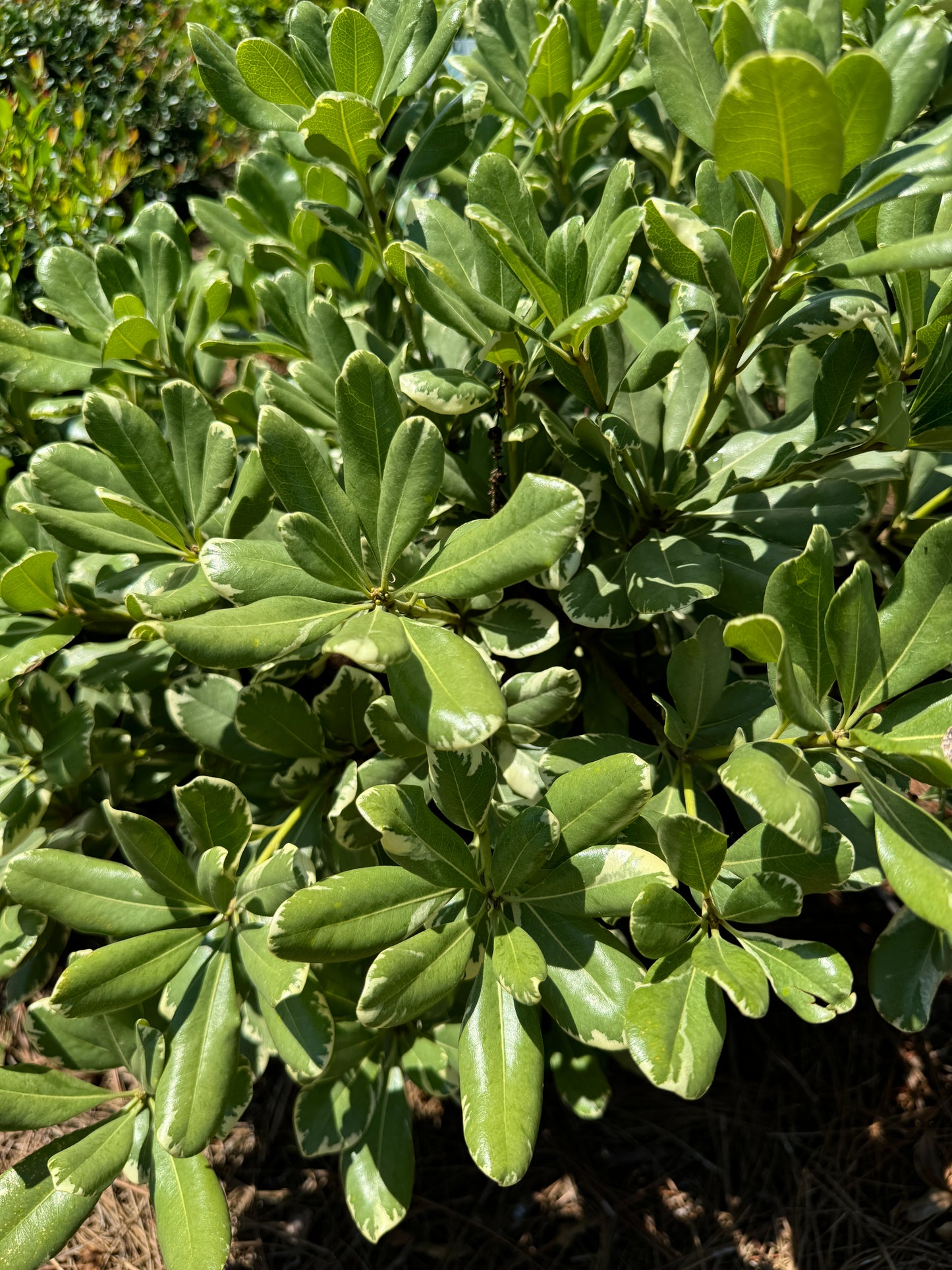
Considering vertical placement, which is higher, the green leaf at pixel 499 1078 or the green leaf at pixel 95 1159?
the green leaf at pixel 499 1078

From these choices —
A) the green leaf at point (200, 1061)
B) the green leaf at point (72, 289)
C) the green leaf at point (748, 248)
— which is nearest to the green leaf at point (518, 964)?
the green leaf at point (200, 1061)

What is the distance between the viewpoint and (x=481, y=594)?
2.71 ft

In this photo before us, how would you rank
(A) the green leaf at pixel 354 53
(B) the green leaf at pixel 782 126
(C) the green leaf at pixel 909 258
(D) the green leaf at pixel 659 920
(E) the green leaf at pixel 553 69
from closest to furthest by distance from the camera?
(B) the green leaf at pixel 782 126 → (C) the green leaf at pixel 909 258 → (D) the green leaf at pixel 659 920 → (A) the green leaf at pixel 354 53 → (E) the green leaf at pixel 553 69

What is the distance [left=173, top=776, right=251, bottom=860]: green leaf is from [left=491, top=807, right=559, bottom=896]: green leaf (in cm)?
34

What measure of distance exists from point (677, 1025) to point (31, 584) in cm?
94

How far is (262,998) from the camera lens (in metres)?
0.99

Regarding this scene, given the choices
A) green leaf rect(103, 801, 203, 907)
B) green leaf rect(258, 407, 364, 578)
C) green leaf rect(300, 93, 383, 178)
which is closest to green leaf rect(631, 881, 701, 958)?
green leaf rect(258, 407, 364, 578)

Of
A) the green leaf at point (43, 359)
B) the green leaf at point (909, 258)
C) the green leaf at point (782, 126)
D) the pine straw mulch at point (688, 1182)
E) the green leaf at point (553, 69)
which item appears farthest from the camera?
the pine straw mulch at point (688, 1182)

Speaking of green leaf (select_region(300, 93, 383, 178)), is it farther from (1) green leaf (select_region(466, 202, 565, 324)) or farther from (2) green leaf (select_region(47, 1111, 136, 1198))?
(2) green leaf (select_region(47, 1111, 136, 1198))

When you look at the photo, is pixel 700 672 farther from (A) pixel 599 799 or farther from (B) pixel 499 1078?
(B) pixel 499 1078

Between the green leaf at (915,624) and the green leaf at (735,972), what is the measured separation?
0.88 feet

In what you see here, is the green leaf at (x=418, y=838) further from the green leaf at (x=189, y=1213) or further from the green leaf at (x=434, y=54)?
the green leaf at (x=434, y=54)

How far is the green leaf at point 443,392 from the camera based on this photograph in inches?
36.5

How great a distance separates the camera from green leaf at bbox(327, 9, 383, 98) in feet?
3.00
